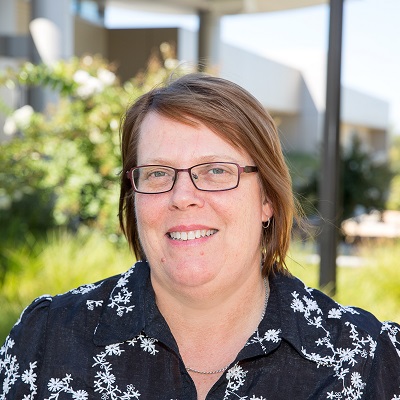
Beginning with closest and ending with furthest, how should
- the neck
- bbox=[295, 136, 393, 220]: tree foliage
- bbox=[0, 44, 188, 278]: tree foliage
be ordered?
the neck, bbox=[0, 44, 188, 278]: tree foliage, bbox=[295, 136, 393, 220]: tree foliage

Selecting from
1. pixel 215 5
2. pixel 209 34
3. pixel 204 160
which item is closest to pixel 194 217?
pixel 204 160

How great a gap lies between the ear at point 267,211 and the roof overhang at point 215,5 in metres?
9.96

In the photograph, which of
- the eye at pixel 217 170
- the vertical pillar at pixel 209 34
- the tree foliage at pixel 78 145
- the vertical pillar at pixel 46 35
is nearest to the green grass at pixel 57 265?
the tree foliage at pixel 78 145

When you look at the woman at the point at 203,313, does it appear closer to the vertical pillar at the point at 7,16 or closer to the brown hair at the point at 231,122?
the brown hair at the point at 231,122

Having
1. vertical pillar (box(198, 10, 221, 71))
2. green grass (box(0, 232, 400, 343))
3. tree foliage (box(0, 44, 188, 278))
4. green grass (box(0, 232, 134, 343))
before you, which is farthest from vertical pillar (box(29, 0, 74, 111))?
vertical pillar (box(198, 10, 221, 71))

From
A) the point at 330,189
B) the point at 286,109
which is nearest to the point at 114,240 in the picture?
the point at 330,189

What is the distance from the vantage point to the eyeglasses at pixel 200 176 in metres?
2.10

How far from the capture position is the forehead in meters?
2.10

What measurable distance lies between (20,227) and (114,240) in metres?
1.53

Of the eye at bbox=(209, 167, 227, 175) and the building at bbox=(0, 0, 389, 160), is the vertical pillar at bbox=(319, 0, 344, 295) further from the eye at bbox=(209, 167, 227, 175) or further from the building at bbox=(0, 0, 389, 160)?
the building at bbox=(0, 0, 389, 160)

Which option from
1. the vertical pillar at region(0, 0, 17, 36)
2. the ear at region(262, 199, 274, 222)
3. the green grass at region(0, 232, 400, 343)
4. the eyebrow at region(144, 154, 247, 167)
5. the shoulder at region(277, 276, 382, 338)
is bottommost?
the green grass at region(0, 232, 400, 343)

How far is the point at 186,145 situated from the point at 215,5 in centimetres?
1485

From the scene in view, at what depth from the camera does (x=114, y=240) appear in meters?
7.50

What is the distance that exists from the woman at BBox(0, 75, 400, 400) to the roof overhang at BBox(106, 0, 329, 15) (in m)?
10.1
